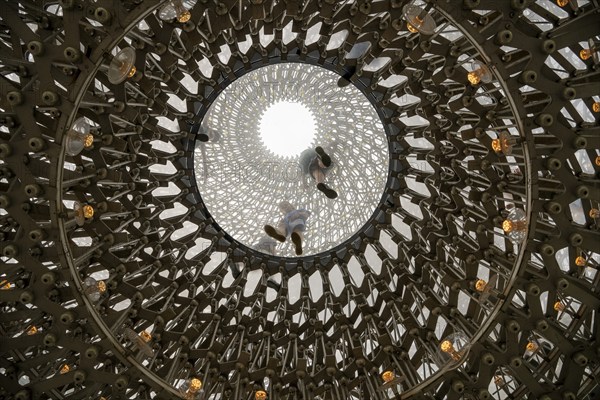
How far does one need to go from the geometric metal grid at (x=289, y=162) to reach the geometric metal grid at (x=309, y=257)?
44 centimetres

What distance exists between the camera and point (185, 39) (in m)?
12.4

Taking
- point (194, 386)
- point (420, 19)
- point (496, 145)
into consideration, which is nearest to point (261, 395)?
point (194, 386)

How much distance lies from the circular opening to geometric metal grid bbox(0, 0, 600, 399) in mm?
1762

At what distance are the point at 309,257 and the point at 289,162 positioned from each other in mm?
2444

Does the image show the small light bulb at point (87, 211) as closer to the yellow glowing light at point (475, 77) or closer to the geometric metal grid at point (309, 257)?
the geometric metal grid at point (309, 257)

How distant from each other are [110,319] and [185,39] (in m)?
5.40

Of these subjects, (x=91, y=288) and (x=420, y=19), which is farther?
(x=91, y=288)

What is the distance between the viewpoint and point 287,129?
16.1m

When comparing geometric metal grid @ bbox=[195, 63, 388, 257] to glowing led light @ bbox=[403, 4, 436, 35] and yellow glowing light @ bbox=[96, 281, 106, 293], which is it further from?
glowing led light @ bbox=[403, 4, 436, 35]

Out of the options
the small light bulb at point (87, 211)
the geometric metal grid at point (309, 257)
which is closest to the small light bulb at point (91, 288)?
the geometric metal grid at point (309, 257)

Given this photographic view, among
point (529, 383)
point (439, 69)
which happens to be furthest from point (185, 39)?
point (529, 383)

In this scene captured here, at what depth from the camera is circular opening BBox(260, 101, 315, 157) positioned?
1578 centimetres

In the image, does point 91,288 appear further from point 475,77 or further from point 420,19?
point 475,77

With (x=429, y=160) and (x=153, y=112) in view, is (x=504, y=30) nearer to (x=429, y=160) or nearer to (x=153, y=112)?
(x=429, y=160)
